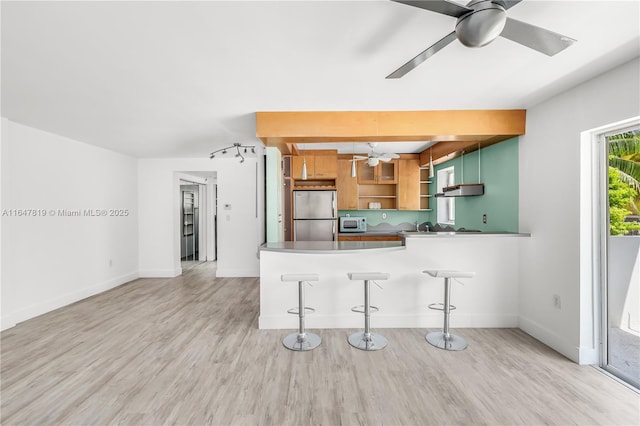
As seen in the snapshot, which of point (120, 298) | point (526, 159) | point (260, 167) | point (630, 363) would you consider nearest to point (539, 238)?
point (526, 159)

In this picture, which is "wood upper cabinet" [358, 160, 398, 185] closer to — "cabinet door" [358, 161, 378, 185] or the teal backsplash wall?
"cabinet door" [358, 161, 378, 185]

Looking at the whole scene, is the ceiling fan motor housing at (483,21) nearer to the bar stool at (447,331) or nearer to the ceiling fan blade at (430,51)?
the ceiling fan blade at (430,51)

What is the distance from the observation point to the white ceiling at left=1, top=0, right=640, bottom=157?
63.2 inches

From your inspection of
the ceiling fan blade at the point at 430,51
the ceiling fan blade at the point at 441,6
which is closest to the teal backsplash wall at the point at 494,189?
the ceiling fan blade at the point at 430,51

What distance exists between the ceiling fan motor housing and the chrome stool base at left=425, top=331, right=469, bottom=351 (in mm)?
2623

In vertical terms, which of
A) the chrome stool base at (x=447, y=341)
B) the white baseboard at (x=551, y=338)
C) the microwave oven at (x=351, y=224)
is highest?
the microwave oven at (x=351, y=224)

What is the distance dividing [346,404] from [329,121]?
2.64 m

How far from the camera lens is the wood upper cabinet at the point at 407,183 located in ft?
19.9

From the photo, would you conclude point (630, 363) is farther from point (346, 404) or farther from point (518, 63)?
point (518, 63)

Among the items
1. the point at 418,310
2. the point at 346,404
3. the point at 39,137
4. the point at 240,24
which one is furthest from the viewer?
the point at 39,137

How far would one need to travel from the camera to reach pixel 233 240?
5875mm

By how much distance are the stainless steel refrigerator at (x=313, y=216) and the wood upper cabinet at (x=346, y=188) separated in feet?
1.83

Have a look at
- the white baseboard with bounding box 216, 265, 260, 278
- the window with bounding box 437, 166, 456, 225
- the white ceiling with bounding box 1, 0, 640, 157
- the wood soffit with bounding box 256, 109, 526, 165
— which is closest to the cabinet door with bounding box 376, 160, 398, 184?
the window with bounding box 437, 166, 456, 225

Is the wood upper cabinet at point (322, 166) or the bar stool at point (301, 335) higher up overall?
the wood upper cabinet at point (322, 166)
